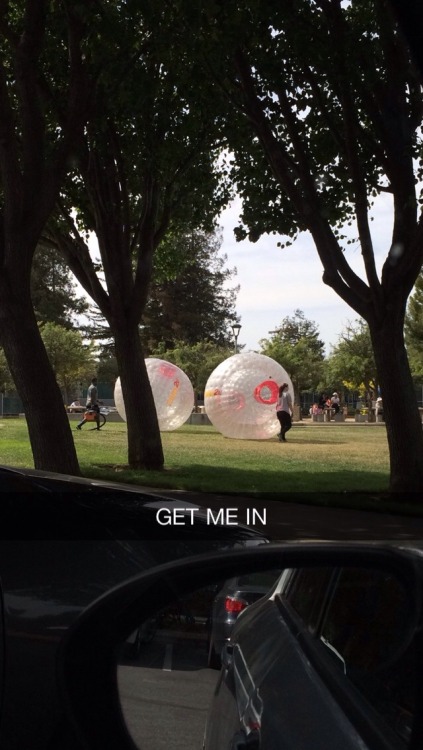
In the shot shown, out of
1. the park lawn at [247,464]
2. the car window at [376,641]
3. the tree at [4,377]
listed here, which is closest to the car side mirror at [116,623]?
the car window at [376,641]

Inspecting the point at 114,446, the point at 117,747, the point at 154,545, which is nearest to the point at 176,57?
the point at 114,446

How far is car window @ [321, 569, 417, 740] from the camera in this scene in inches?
50.3

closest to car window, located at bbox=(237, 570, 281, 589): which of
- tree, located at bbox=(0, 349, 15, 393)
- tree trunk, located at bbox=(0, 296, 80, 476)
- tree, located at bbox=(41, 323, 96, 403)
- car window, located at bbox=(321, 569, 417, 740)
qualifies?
car window, located at bbox=(321, 569, 417, 740)

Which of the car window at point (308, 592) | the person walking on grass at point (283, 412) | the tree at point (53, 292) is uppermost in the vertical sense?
the tree at point (53, 292)

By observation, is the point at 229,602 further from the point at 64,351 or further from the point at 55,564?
the point at 64,351

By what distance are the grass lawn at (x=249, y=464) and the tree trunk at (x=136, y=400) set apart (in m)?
0.47

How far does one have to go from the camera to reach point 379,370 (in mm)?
12641

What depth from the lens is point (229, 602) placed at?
219cm

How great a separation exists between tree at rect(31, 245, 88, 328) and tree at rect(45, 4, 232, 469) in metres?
49.5

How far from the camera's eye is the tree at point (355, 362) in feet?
192

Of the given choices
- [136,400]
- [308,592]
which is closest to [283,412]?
[136,400]

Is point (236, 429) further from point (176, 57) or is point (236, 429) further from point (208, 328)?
point (208, 328)

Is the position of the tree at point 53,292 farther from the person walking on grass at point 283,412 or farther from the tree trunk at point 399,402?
the tree trunk at point 399,402

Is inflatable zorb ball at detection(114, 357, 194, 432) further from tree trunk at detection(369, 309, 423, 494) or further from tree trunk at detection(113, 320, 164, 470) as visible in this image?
tree trunk at detection(369, 309, 423, 494)
